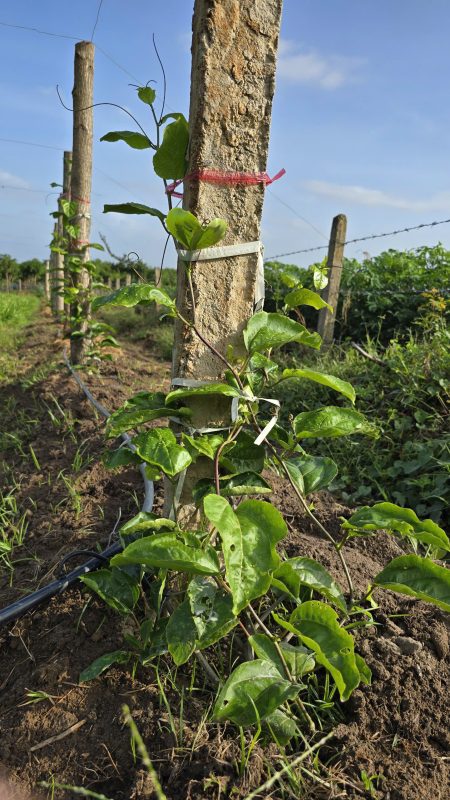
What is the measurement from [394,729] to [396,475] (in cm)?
211

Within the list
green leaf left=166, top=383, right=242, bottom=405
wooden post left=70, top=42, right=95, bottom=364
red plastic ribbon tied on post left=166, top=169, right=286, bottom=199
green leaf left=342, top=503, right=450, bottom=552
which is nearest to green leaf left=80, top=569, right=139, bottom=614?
green leaf left=166, top=383, right=242, bottom=405

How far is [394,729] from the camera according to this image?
1489 mm

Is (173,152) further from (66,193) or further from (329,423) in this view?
(66,193)

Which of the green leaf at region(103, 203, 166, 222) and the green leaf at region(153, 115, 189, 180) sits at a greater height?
the green leaf at region(153, 115, 189, 180)

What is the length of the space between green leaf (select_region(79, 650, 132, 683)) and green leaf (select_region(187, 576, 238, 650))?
1.13 feet

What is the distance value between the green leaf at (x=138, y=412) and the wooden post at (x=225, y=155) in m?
0.10

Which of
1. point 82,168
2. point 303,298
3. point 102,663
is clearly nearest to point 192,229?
point 303,298

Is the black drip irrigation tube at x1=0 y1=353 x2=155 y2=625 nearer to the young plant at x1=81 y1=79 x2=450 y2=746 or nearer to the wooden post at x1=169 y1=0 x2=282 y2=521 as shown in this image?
the young plant at x1=81 y1=79 x2=450 y2=746

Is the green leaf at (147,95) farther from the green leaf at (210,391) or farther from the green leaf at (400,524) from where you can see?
the green leaf at (400,524)

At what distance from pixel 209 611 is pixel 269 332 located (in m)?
0.69

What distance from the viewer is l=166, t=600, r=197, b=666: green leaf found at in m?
1.30

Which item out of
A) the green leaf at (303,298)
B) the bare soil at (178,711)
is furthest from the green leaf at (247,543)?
the green leaf at (303,298)

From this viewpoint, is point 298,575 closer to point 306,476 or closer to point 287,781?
point 306,476

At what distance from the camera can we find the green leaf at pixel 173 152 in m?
1.58
